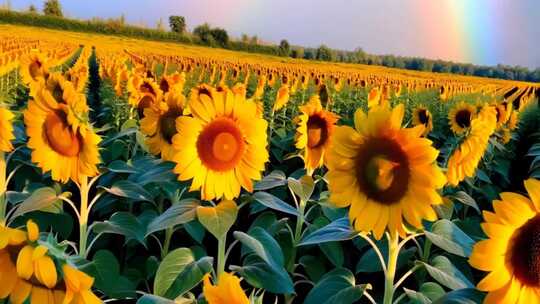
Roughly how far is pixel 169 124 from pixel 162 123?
0.05 metres

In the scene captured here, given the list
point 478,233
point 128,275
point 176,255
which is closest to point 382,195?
point 176,255

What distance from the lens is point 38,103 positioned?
2396 mm

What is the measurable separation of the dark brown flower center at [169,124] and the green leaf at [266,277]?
2.49 feet

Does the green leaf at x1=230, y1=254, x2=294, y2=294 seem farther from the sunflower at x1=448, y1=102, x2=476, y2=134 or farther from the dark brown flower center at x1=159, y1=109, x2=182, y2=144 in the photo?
the sunflower at x1=448, y1=102, x2=476, y2=134

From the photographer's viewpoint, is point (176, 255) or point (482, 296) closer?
point (482, 296)

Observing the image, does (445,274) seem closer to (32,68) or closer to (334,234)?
(334,234)

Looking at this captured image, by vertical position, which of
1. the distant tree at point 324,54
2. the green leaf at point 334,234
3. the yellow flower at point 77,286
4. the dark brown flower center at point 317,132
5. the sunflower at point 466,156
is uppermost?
the yellow flower at point 77,286

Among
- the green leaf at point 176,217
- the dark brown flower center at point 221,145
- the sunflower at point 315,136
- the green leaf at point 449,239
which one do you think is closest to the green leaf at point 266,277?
the green leaf at point 176,217

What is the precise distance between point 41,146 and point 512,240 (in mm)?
1878

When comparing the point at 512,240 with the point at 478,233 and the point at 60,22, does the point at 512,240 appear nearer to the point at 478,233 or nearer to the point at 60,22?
the point at 478,233

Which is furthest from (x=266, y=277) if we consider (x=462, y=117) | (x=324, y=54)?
(x=324, y=54)

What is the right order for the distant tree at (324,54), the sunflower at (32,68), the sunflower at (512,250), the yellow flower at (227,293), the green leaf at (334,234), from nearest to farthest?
the yellow flower at (227,293)
the sunflower at (512,250)
the green leaf at (334,234)
the sunflower at (32,68)
the distant tree at (324,54)

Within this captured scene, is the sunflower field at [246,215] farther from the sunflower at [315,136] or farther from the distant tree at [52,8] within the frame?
the distant tree at [52,8]

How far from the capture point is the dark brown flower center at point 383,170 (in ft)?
5.33
